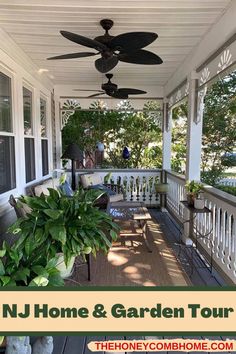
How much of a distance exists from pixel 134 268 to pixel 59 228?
1.47 meters

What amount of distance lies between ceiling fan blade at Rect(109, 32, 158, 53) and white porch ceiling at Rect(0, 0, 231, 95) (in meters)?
0.44

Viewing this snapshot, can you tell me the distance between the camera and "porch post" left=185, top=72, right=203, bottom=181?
158 inches

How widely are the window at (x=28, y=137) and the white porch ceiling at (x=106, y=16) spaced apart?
0.61 meters

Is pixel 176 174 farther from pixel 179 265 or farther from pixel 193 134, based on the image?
pixel 179 265

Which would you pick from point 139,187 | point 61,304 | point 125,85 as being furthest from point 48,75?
point 61,304

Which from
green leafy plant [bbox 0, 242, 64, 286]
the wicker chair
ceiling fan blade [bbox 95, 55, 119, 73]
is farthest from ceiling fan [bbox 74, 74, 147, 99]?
green leafy plant [bbox 0, 242, 64, 286]

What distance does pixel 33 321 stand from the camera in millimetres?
1597

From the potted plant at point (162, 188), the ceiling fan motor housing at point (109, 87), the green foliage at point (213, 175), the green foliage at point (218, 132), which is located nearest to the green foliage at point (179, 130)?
the green foliage at point (218, 132)

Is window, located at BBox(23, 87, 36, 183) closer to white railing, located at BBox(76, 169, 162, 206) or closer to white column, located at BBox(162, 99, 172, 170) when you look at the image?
white railing, located at BBox(76, 169, 162, 206)

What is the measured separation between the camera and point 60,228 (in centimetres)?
211

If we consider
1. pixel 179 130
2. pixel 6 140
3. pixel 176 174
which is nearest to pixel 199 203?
pixel 176 174

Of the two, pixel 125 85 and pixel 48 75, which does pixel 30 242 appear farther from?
pixel 125 85

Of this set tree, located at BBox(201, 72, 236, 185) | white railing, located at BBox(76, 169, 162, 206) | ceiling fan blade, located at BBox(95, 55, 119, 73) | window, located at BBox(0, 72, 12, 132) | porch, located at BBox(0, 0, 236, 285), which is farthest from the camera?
tree, located at BBox(201, 72, 236, 185)

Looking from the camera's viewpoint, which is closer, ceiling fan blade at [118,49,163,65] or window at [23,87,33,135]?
ceiling fan blade at [118,49,163,65]
